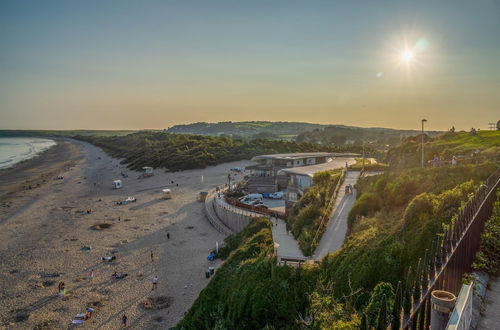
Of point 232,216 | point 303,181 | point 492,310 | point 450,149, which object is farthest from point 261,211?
point 492,310

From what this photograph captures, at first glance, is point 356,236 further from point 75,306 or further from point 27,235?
point 27,235

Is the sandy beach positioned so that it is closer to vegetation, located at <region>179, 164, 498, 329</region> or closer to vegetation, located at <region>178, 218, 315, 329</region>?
vegetation, located at <region>178, 218, 315, 329</region>

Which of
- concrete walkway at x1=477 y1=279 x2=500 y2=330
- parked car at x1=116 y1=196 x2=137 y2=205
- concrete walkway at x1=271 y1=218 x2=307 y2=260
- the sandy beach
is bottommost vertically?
the sandy beach

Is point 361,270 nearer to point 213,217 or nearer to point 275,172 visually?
point 213,217

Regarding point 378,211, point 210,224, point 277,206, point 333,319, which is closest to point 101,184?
point 210,224

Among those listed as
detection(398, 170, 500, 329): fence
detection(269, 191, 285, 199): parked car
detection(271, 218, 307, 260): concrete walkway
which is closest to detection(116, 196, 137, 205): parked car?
detection(269, 191, 285, 199): parked car

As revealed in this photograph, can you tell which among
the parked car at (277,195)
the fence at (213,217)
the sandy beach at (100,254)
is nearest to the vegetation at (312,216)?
the sandy beach at (100,254)
